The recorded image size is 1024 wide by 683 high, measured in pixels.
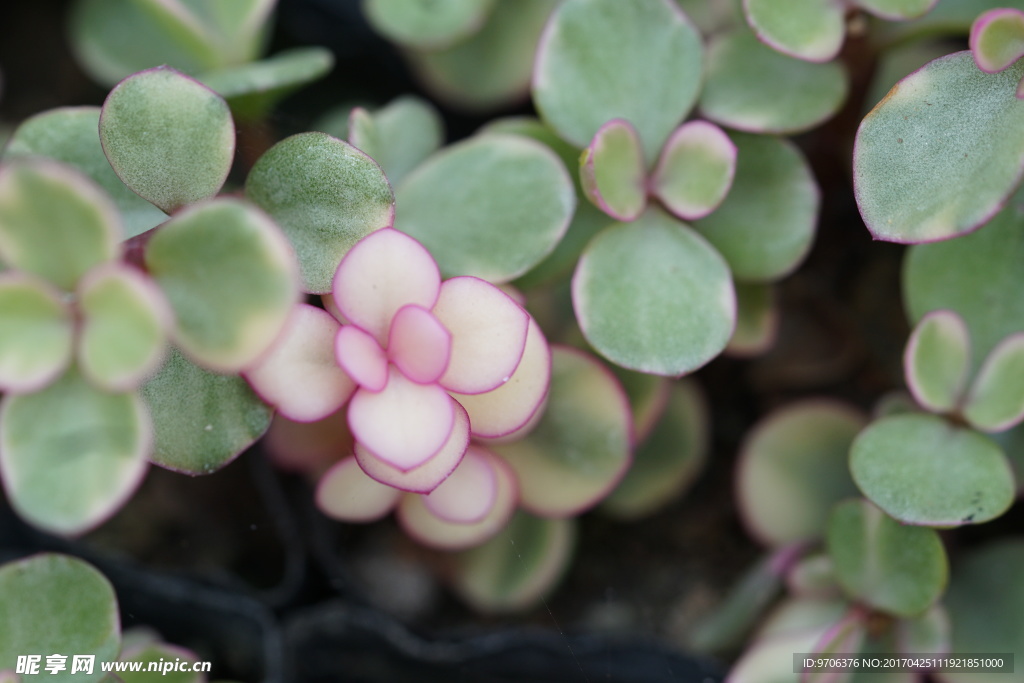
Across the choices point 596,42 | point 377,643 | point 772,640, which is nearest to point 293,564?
point 377,643

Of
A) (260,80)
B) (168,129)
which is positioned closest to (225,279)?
(168,129)

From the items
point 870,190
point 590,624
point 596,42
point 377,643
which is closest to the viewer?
point 870,190

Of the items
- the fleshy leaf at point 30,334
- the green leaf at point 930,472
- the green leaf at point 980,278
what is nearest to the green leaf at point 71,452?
the fleshy leaf at point 30,334

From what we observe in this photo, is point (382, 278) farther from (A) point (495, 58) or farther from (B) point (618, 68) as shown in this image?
(A) point (495, 58)

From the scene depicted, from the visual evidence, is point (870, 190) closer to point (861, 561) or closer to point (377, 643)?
point (861, 561)

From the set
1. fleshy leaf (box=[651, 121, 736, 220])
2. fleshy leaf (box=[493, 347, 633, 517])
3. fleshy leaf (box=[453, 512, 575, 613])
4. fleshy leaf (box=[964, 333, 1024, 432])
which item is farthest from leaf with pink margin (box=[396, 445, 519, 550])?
fleshy leaf (box=[964, 333, 1024, 432])

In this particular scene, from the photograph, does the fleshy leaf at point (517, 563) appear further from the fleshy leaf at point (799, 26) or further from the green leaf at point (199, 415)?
the fleshy leaf at point (799, 26)

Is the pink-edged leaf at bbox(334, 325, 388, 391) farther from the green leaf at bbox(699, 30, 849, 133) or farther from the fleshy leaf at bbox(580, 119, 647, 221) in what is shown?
the green leaf at bbox(699, 30, 849, 133)
